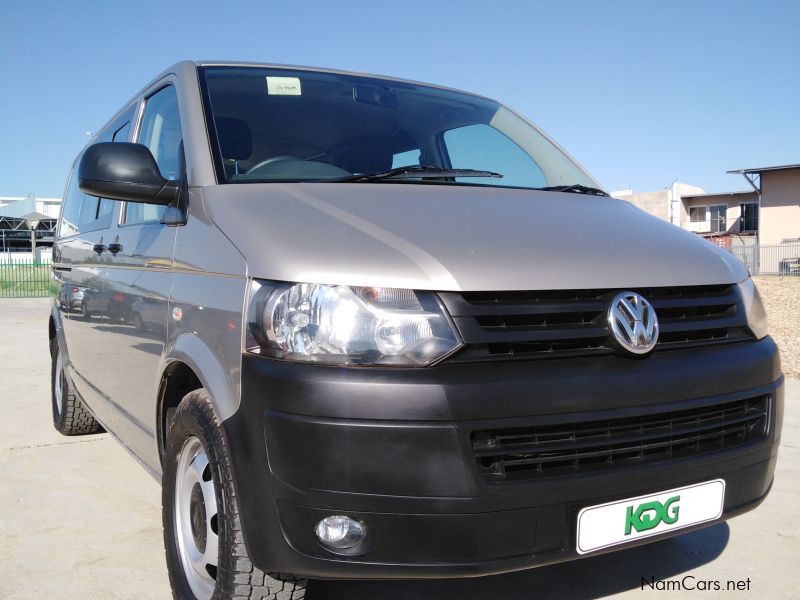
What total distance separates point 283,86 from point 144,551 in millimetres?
1898

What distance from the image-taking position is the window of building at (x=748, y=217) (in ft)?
123

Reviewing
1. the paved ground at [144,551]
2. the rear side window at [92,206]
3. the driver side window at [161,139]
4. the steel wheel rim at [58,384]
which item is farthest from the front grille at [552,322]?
the steel wheel rim at [58,384]

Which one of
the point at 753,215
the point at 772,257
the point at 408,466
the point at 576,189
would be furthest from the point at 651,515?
the point at 753,215

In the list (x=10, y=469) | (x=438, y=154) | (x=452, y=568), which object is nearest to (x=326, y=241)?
(x=452, y=568)

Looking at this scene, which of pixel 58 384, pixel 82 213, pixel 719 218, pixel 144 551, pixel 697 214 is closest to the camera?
pixel 144 551

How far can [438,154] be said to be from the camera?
10.9 ft

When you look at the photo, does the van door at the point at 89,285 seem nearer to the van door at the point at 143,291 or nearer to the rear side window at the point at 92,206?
the rear side window at the point at 92,206

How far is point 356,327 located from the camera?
→ 5.93 feet

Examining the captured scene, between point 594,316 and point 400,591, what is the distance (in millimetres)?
1194

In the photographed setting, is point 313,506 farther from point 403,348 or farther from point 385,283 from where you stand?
point 385,283

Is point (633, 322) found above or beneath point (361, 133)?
beneath

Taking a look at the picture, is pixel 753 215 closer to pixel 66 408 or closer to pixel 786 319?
pixel 786 319

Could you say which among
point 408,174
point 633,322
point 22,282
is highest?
point 408,174

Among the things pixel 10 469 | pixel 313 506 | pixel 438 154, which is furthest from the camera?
pixel 10 469
